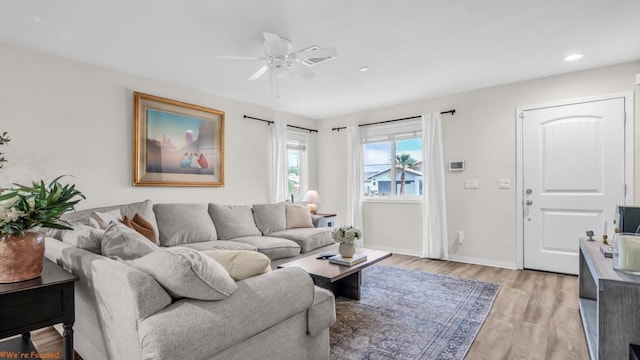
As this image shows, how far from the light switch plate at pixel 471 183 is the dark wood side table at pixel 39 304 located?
14.3ft

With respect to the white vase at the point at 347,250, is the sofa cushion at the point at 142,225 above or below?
above

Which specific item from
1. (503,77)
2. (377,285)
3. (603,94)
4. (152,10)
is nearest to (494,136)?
(503,77)

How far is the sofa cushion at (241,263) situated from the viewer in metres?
1.58

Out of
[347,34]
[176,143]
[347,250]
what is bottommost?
[347,250]

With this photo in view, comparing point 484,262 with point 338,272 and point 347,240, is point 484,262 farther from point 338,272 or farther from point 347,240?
point 338,272

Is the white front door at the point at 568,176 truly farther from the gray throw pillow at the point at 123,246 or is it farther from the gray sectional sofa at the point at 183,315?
the gray throw pillow at the point at 123,246

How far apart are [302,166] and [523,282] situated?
3757 millimetres

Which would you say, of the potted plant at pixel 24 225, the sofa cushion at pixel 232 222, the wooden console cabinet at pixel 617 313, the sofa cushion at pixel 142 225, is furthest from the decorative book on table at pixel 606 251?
the sofa cushion at pixel 142 225

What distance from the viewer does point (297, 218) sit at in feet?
14.5

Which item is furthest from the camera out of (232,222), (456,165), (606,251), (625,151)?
(456,165)

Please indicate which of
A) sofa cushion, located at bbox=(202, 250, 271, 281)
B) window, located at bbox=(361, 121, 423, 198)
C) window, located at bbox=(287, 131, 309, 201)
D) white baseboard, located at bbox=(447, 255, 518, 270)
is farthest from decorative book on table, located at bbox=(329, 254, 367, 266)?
window, located at bbox=(287, 131, 309, 201)

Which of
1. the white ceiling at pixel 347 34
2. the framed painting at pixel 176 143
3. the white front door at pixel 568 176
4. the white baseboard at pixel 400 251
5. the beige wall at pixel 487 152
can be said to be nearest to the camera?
the white ceiling at pixel 347 34

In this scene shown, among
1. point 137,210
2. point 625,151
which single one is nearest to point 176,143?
point 137,210

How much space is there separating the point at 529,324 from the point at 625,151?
2.37 meters
